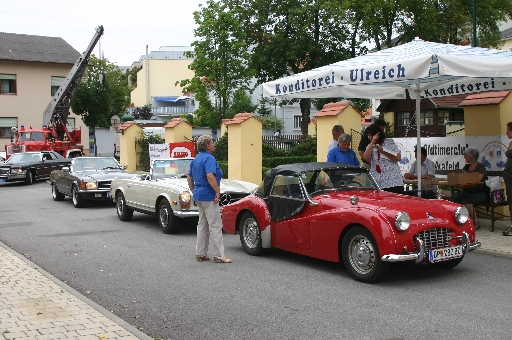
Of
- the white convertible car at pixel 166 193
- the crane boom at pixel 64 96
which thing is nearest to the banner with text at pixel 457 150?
the white convertible car at pixel 166 193

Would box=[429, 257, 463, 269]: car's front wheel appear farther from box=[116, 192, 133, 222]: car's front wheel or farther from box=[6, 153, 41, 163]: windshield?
box=[6, 153, 41, 163]: windshield

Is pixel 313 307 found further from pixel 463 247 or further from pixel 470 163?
pixel 470 163

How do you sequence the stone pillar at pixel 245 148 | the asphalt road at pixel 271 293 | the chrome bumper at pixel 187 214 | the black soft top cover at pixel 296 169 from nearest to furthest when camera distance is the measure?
1. the asphalt road at pixel 271 293
2. the black soft top cover at pixel 296 169
3. the chrome bumper at pixel 187 214
4. the stone pillar at pixel 245 148

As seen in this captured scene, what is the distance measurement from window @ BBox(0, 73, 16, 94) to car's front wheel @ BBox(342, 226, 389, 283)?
145 feet

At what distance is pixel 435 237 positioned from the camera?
7270 mm

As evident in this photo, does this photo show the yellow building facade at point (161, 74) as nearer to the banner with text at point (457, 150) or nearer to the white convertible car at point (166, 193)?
the white convertible car at point (166, 193)

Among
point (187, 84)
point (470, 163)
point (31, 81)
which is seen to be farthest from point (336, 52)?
point (470, 163)

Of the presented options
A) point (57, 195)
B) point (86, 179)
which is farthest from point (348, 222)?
point (57, 195)

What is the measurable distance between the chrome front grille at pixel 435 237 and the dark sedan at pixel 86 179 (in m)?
10.4

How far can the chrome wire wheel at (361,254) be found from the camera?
23.9 ft

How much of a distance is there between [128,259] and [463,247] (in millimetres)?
4958

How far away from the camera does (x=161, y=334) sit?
5.69 m

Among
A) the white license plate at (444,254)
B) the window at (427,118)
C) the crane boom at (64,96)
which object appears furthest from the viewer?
the window at (427,118)

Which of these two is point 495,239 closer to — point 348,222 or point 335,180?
point 335,180
